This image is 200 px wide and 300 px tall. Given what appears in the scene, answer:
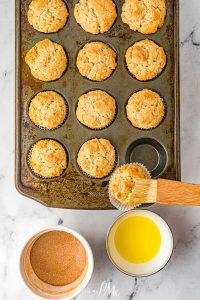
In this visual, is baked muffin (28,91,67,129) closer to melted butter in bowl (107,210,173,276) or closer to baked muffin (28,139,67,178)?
baked muffin (28,139,67,178)

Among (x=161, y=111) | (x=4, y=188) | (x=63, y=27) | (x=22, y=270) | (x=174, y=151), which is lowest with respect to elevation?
(x=22, y=270)

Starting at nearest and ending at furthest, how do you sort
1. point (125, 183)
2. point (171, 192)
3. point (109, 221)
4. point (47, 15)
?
point (171, 192)
point (125, 183)
point (47, 15)
point (109, 221)

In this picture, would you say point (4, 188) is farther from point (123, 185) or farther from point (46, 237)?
point (123, 185)

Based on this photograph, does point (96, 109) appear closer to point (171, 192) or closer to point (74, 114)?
point (74, 114)

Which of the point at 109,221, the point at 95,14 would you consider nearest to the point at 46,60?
the point at 95,14

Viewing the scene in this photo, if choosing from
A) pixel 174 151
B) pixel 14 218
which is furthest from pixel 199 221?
pixel 14 218

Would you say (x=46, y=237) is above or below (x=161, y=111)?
below
